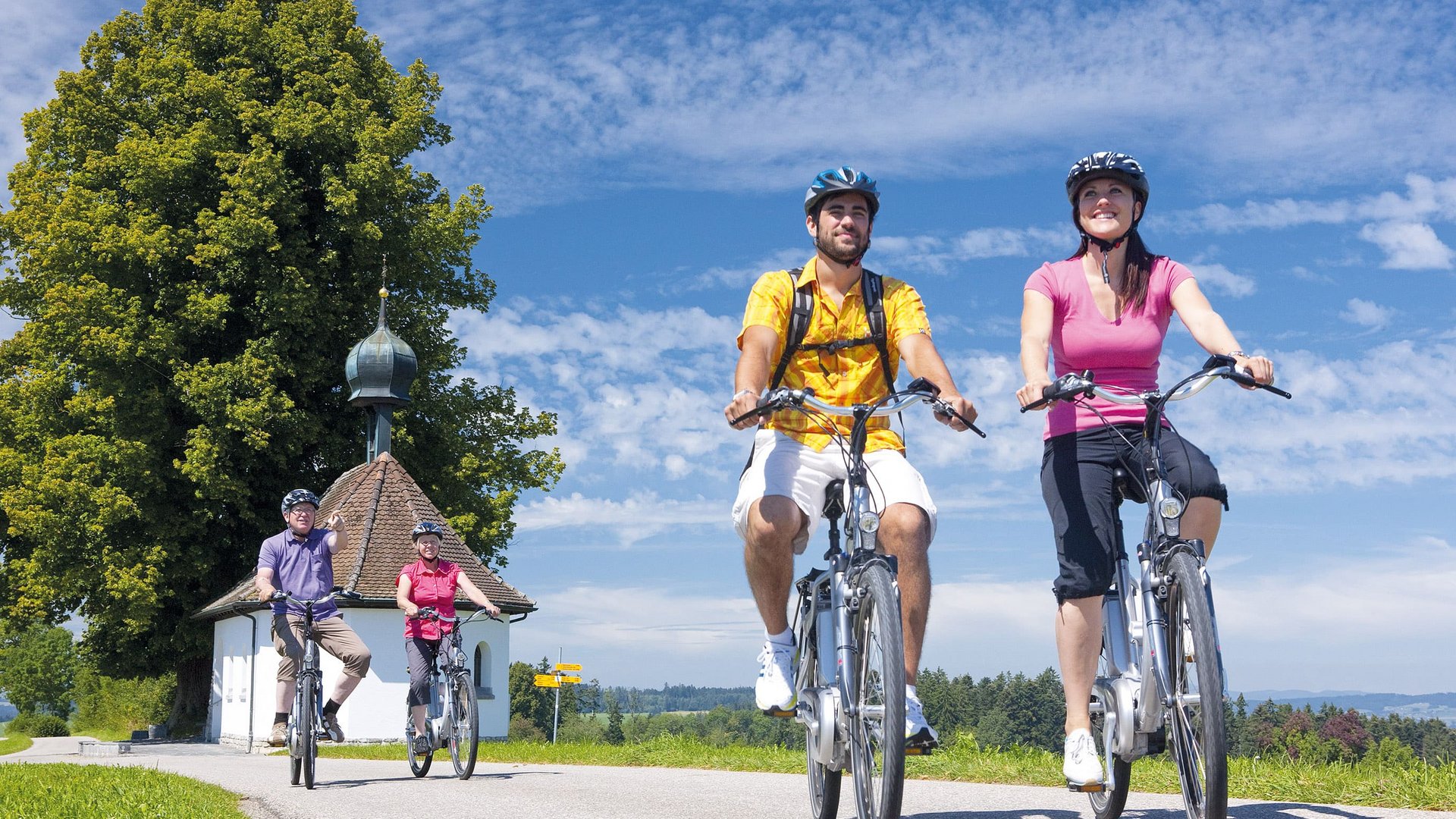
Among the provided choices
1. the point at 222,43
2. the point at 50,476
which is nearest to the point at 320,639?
the point at 50,476

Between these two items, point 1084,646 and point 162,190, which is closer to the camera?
point 1084,646

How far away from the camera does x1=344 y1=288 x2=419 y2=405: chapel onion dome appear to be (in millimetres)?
28203

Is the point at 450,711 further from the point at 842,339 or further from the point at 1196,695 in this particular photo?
the point at 1196,695

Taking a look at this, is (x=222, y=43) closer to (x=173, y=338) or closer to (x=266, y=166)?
(x=266, y=166)

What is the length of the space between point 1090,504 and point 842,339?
1.09 meters

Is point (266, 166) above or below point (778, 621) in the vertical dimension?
above

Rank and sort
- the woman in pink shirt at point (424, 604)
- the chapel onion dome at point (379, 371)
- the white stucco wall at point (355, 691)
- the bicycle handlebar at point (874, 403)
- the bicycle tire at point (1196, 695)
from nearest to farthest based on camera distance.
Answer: the bicycle tire at point (1196, 695)
the bicycle handlebar at point (874, 403)
the woman in pink shirt at point (424, 604)
the white stucco wall at point (355, 691)
the chapel onion dome at point (379, 371)

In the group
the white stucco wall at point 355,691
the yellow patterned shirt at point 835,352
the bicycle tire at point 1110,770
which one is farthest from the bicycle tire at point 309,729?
the white stucco wall at point 355,691

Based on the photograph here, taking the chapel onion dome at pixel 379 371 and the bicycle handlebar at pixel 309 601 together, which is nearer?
the bicycle handlebar at pixel 309 601

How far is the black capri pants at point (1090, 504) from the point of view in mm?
4734

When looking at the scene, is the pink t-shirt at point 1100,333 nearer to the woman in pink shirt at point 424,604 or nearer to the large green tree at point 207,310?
the woman in pink shirt at point 424,604

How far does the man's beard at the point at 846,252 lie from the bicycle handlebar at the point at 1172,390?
933mm

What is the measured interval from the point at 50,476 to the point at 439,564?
1807cm

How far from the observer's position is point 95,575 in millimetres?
26297
